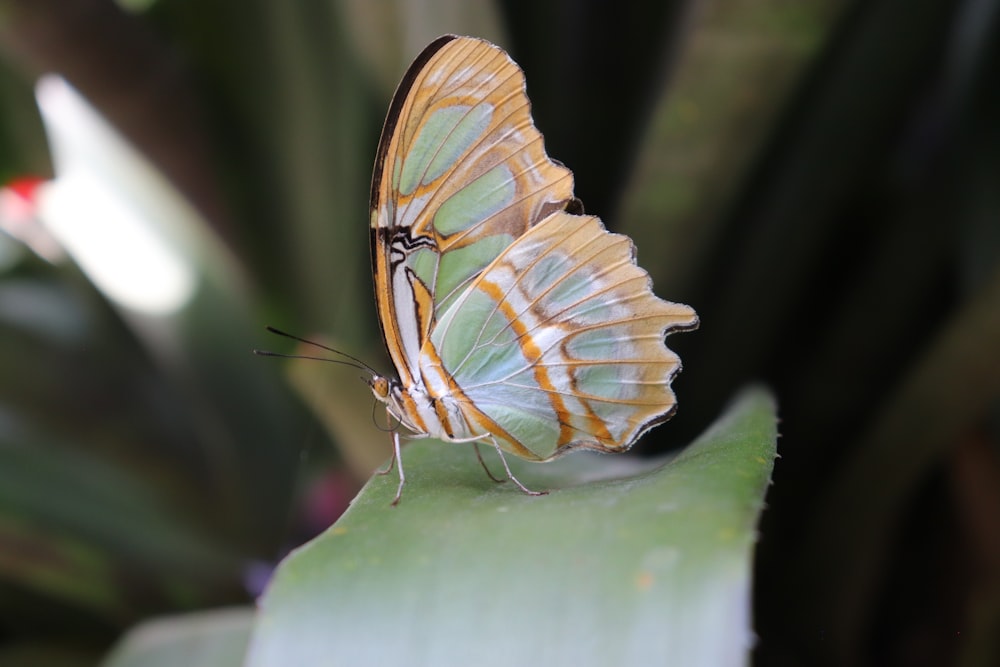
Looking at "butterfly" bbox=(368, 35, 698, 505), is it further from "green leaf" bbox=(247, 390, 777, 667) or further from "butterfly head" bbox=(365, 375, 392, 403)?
"green leaf" bbox=(247, 390, 777, 667)

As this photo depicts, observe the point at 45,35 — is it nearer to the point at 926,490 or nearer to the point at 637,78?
the point at 637,78

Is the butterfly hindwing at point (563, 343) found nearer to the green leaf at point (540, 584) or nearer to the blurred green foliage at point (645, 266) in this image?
the blurred green foliage at point (645, 266)

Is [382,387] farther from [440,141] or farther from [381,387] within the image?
[440,141]

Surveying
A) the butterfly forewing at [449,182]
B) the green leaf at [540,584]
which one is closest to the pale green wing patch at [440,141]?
the butterfly forewing at [449,182]

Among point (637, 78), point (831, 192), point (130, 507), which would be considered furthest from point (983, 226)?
point (130, 507)

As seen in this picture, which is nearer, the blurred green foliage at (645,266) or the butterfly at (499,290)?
the butterfly at (499,290)

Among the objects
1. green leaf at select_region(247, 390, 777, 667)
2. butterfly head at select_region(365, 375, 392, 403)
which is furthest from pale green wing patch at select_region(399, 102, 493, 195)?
green leaf at select_region(247, 390, 777, 667)

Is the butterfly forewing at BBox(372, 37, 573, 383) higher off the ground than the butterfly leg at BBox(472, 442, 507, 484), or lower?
higher

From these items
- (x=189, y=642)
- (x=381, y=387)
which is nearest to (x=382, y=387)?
(x=381, y=387)
